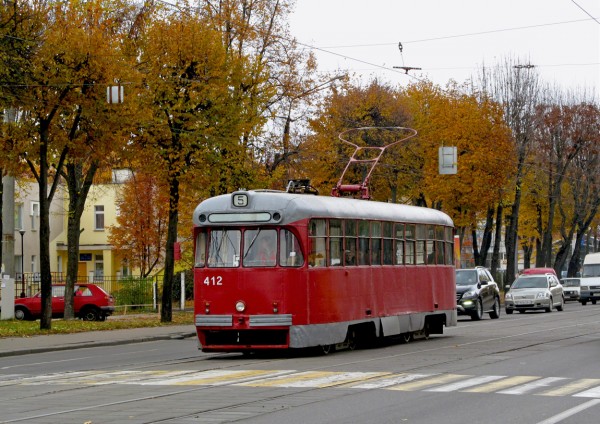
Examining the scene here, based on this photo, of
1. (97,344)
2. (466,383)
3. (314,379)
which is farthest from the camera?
(97,344)

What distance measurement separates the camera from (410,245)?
25.5 meters

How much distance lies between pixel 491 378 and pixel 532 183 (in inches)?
2370

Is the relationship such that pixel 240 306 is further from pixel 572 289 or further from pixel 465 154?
pixel 572 289

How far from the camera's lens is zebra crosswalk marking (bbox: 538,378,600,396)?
13.8m

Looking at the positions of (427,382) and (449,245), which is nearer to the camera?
(427,382)

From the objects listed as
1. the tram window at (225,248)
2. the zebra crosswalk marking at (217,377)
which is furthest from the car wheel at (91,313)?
the zebra crosswalk marking at (217,377)

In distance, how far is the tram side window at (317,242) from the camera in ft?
68.3

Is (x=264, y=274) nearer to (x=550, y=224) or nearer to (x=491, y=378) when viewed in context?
(x=491, y=378)

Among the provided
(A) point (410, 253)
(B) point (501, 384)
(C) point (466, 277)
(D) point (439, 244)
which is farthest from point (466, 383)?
(C) point (466, 277)

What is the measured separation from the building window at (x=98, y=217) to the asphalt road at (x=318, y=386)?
5867cm

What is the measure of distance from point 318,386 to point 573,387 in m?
3.19

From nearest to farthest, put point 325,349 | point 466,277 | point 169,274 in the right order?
point 325,349 → point 169,274 → point 466,277

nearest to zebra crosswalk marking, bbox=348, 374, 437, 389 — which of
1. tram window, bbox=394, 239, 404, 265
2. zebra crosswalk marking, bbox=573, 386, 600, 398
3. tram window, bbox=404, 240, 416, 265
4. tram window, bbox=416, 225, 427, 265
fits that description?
zebra crosswalk marking, bbox=573, 386, 600, 398

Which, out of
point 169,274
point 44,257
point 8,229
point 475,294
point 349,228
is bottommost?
point 475,294
